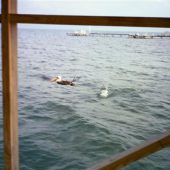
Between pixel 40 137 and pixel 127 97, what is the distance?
8.11 m

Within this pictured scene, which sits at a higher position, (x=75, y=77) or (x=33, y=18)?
(x=33, y=18)

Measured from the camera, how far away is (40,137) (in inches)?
368

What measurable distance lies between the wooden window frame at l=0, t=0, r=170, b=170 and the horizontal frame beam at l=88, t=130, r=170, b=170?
0.6 inches

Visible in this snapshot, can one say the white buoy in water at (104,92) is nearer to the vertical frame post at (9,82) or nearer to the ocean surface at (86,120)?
the ocean surface at (86,120)

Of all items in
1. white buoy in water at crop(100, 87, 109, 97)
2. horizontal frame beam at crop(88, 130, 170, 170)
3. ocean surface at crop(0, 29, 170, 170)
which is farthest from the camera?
white buoy in water at crop(100, 87, 109, 97)

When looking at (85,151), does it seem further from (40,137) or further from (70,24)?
(70,24)

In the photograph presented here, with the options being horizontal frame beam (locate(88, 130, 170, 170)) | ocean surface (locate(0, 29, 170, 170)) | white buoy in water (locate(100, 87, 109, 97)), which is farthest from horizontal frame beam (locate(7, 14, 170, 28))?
white buoy in water (locate(100, 87, 109, 97))

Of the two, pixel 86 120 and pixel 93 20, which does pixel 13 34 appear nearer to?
pixel 93 20

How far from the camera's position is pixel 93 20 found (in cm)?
166

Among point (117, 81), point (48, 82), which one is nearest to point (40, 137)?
point (48, 82)

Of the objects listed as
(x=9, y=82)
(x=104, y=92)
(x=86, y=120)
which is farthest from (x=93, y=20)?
(x=104, y=92)

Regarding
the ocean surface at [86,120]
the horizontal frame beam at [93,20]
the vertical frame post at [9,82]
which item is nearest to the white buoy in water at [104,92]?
the ocean surface at [86,120]

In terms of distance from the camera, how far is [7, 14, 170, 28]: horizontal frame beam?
1558 mm

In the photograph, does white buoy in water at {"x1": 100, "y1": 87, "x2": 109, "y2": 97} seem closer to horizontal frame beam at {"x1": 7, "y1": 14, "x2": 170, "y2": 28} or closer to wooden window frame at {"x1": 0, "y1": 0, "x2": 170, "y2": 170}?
wooden window frame at {"x1": 0, "y1": 0, "x2": 170, "y2": 170}
